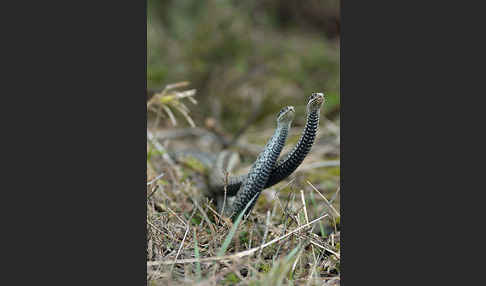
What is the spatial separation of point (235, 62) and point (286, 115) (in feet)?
14.4

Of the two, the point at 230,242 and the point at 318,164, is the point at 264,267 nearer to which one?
the point at 230,242

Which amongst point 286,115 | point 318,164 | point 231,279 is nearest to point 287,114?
point 286,115

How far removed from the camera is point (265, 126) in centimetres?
555

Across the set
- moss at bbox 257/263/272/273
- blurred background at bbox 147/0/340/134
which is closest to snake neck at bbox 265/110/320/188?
moss at bbox 257/263/272/273

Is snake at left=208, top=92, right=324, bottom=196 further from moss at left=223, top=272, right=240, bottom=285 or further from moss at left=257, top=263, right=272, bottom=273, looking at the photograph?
moss at left=223, top=272, right=240, bottom=285

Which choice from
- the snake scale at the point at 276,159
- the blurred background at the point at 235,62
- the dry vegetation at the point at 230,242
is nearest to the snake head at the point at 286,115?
the snake scale at the point at 276,159

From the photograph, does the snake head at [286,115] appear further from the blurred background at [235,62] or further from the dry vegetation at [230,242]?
the blurred background at [235,62]

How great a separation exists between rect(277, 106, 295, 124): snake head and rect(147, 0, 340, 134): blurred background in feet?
8.61

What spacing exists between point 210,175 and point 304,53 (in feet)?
14.9

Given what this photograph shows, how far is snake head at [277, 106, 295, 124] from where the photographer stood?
7.23 ft

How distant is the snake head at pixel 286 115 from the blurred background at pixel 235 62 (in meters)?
2.62

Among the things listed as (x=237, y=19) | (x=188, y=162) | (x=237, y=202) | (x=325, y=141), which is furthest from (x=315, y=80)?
(x=237, y=202)

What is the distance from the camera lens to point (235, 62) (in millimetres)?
6488

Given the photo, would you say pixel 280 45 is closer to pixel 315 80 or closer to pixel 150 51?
pixel 315 80
